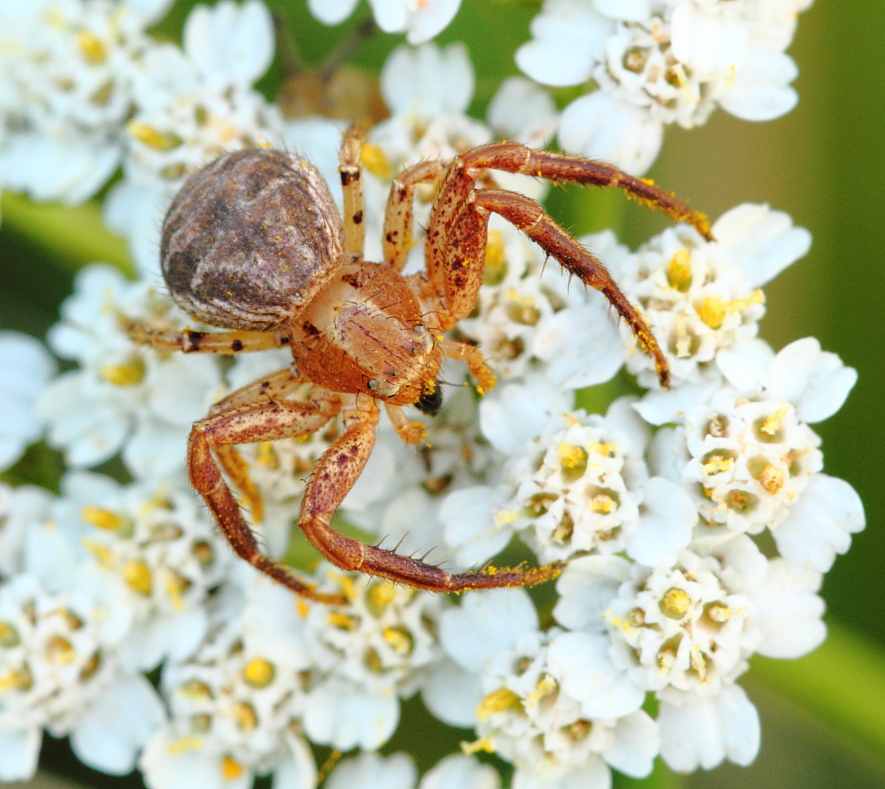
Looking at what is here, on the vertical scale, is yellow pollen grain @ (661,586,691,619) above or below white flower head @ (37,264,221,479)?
above

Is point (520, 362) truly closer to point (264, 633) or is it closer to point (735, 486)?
point (735, 486)

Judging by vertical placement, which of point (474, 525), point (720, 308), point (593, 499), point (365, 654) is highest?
point (720, 308)

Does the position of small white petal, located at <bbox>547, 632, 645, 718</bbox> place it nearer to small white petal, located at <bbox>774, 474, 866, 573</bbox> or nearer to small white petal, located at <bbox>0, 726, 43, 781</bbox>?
small white petal, located at <bbox>774, 474, 866, 573</bbox>

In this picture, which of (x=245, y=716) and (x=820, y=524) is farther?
(x=245, y=716)

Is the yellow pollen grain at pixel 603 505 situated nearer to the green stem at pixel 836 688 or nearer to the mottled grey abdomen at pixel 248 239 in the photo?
the green stem at pixel 836 688

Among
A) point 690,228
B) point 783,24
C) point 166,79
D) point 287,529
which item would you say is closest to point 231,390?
point 287,529

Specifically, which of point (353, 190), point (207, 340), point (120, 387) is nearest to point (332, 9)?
point (353, 190)

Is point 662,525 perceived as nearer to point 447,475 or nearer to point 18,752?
point 447,475

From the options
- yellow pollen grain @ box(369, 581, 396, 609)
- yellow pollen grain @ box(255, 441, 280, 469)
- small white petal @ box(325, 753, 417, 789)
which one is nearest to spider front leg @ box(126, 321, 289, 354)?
yellow pollen grain @ box(255, 441, 280, 469)
